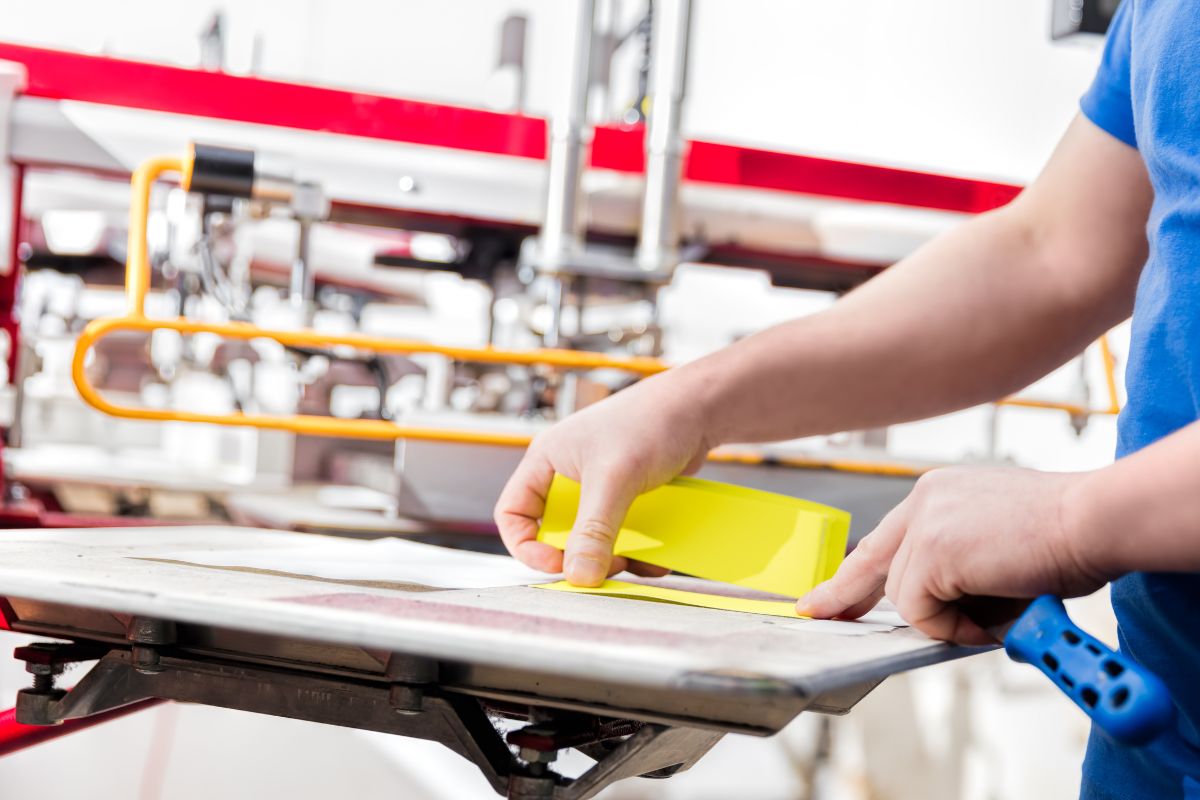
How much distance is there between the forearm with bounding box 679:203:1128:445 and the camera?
75 centimetres

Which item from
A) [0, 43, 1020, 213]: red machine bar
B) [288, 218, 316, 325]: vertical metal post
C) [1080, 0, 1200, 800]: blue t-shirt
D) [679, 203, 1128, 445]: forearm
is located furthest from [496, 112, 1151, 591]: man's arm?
[0, 43, 1020, 213]: red machine bar

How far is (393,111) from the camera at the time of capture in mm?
1842

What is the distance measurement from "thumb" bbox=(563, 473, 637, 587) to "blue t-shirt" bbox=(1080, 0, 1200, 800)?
285 mm

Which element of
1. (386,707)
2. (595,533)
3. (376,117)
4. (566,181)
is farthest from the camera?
(376,117)

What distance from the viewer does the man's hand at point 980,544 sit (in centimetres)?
46

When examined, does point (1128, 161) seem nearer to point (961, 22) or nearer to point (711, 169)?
point (711, 169)

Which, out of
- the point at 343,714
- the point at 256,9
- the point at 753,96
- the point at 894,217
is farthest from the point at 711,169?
the point at 256,9

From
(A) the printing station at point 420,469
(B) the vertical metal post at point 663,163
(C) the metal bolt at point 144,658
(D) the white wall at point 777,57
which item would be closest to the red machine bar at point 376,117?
(A) the printing station at point 420,469

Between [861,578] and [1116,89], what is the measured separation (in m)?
0.38

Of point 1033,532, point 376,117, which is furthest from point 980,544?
point 376,117

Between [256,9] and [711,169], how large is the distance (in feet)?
14.8

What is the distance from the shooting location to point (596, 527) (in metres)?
0.68

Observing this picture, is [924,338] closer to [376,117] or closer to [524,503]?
[524,503]

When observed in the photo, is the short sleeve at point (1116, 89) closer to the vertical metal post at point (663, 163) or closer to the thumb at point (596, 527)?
the thumb at point (596, 527)
